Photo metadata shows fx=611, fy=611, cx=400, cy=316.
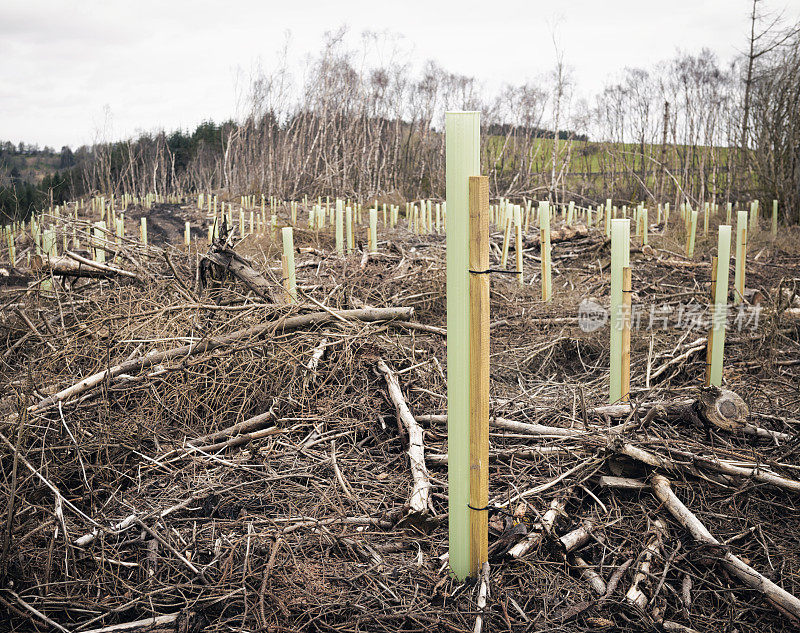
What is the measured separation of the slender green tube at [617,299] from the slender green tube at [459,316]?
6.30 ft

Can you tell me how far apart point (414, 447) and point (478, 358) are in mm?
1146

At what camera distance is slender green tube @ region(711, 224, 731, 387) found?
14.5 feet

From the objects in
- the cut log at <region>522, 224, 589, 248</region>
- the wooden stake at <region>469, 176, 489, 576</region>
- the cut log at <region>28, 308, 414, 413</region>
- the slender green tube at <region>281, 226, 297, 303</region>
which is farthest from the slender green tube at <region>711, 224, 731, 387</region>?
the cut log at <region>522, 224, 589, 248</region>

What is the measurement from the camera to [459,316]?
234 cm

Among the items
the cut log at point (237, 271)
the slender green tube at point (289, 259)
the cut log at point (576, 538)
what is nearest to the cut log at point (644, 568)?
the cut log at point (576, 538)

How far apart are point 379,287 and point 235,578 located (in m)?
4.22

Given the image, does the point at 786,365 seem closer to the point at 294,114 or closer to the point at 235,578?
the point at 235,578

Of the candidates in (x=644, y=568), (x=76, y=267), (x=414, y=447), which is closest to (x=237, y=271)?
(x=76, y=267)

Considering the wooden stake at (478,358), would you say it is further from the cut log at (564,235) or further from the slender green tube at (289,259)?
the cut log at (564,235)

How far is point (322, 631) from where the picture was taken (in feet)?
7.45

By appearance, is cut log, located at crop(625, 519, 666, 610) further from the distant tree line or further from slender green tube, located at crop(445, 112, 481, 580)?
the distant tree line

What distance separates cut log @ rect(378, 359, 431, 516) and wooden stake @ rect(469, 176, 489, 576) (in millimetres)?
448

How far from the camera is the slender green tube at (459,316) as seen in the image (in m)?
2.28

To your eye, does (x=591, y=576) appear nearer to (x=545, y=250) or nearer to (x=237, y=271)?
(x=237, y=271)
